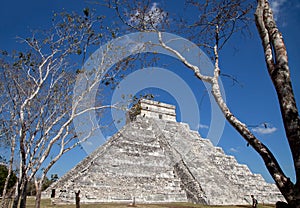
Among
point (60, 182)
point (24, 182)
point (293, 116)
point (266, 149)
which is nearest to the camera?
point (293, 116)

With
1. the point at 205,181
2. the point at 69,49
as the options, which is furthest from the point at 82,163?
the point at 69,49

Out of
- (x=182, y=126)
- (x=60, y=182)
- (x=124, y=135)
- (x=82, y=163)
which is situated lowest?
(x=60, y=182)

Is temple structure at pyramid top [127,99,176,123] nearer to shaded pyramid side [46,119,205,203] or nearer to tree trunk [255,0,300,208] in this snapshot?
shaded pyramid side [46,119,205,203]

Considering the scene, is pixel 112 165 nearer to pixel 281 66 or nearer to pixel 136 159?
pixel 136 159

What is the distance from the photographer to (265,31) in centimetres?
266

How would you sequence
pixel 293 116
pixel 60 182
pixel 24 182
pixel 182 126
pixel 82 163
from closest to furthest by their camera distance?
pixel 293 116
pixel 24 182
pixel 60 182
pixel 82 163
pixel 182 126

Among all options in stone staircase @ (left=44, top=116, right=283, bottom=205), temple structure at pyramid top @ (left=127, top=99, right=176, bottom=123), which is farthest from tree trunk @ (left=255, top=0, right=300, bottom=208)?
temple structure at pyramid top @ (left=127, top=99, right=176, bottom=123)

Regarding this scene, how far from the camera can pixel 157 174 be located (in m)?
14.5

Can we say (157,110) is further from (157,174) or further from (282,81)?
(282,81)

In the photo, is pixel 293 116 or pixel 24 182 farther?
pixel 24 182

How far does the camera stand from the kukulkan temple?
12562mm

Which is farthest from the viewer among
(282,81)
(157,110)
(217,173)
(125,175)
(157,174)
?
(157,110)

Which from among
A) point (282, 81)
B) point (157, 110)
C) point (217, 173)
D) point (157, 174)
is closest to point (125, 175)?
point (157, 174)

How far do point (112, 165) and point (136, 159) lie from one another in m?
1.62
